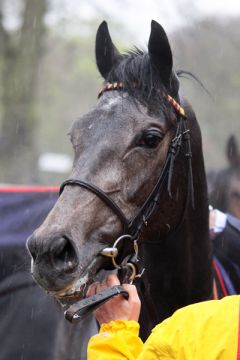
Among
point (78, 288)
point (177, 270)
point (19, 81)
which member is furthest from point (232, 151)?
point (19, 81)

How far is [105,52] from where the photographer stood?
3.38m

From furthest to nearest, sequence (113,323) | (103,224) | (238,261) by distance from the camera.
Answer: (238,261), (103,224), (113,323)

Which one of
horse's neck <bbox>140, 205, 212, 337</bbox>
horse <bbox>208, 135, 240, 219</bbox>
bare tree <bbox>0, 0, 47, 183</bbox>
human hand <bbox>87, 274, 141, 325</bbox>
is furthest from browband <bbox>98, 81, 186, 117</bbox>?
bare tree <bbox>0, 0, 47, 183</bbox>

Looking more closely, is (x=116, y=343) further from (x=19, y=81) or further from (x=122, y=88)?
(x=19, y=81)

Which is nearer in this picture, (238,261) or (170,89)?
(170,89)

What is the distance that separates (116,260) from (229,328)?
1.03 metres

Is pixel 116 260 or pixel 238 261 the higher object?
pixel 116 260

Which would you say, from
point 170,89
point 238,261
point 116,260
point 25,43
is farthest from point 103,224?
point 25,43

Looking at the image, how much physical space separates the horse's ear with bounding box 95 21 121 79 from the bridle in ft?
0.77

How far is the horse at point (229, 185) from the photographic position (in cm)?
675

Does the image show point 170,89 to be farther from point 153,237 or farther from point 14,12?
point 14,12

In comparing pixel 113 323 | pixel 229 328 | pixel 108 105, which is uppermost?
pixel 108 105

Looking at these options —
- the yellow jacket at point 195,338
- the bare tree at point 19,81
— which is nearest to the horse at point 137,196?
the yellow jacket at point 195,338

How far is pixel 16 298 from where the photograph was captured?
396 centimetres
